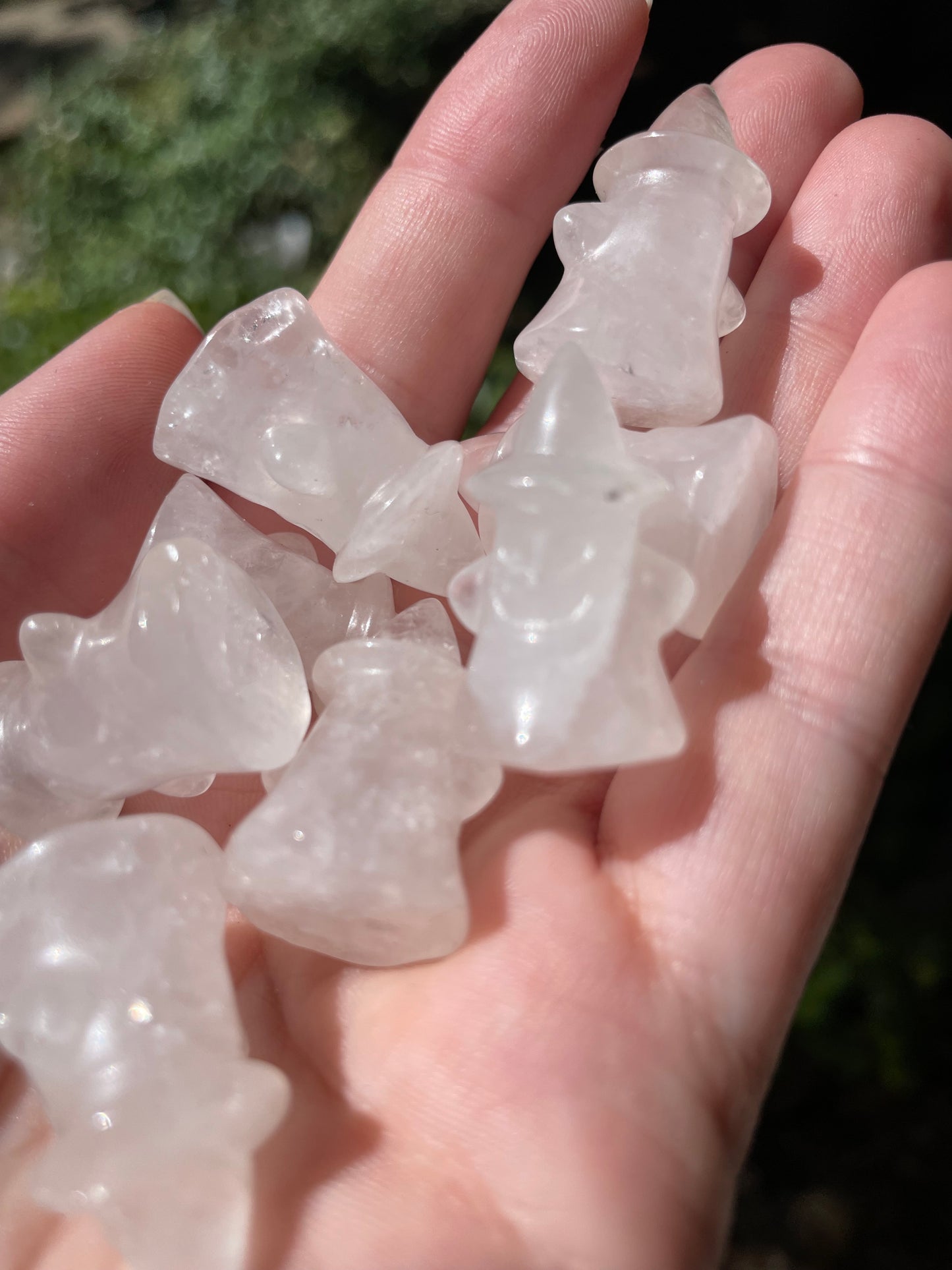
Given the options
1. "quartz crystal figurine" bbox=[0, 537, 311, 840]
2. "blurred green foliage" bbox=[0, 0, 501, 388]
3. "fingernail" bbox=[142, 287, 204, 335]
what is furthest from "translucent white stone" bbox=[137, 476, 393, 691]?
"blurred green foliage" bbox=[0, 0, 501, 388]

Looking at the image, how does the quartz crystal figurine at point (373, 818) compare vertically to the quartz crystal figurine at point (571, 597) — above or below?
below

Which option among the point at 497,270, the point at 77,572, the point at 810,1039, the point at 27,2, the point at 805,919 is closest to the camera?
the point at 805,919

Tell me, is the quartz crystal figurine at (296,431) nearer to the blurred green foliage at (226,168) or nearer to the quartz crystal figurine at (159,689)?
the quartz crystal figurine at (159,689)

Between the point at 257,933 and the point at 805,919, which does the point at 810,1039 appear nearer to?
the point at 805,919

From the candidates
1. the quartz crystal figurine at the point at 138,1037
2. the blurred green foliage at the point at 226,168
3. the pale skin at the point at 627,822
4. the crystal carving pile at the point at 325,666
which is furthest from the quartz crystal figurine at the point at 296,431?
the blurred green foliage at the point at 226,168

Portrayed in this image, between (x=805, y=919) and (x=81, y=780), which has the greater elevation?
(x=81, y=780)

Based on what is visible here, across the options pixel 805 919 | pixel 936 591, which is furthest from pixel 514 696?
pixel 936 591

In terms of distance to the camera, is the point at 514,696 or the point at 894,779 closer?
the point at 514,696

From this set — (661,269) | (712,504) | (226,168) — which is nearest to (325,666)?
(712,504)
